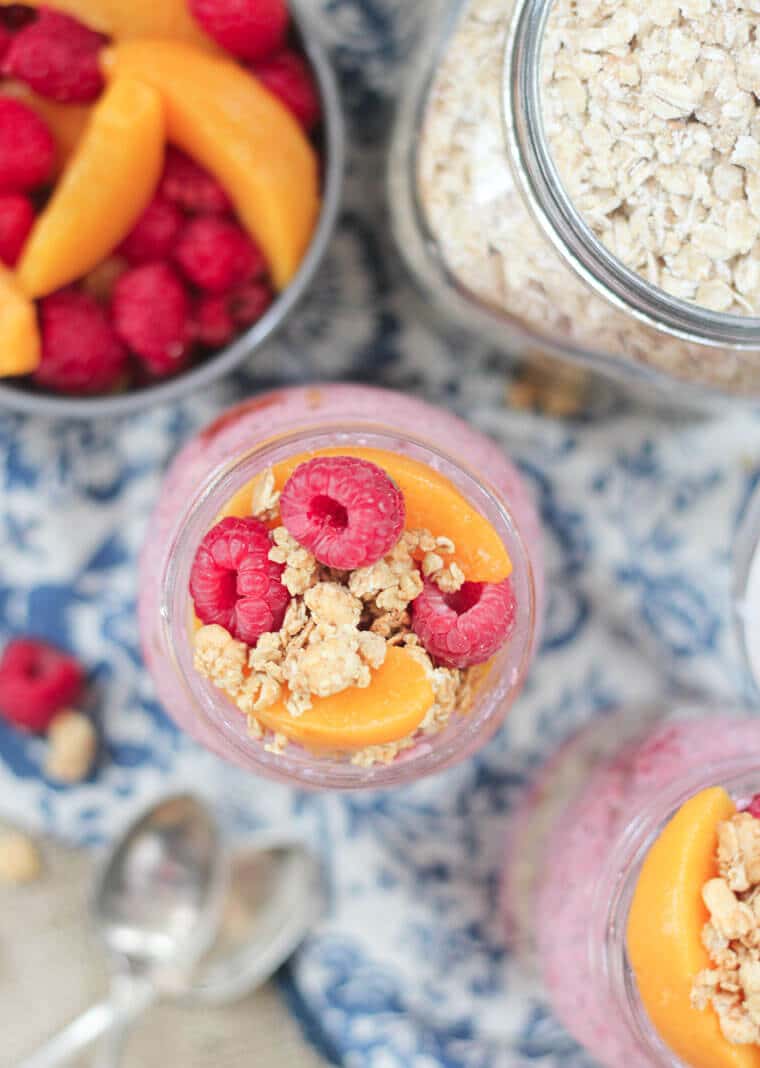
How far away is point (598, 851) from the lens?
0.89 metres

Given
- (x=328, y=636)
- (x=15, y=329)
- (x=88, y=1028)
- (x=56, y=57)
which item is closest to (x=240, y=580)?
(x=328, y=636)

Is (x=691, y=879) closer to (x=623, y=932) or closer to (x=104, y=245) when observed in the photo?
(x=623, y=932)

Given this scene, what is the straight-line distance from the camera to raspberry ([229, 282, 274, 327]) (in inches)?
37.2

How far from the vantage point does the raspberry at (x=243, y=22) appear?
851 millimetres

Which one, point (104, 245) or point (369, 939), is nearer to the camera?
point (104, 245)

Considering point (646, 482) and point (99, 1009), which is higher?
point (646, 482)

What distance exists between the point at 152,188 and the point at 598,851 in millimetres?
648

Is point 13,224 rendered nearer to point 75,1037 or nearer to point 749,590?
point 749,590

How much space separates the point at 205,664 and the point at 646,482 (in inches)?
22.1

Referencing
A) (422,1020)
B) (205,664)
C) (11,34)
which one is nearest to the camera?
(205,664)

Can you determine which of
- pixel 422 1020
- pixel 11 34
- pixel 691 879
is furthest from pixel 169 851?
pixel 11 34

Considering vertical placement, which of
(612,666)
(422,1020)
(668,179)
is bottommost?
(422,1020)

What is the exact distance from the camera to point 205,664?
A: 70 cm

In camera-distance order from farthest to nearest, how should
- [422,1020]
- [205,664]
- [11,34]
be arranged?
[422,1020] < [11,34] < [205,664]
